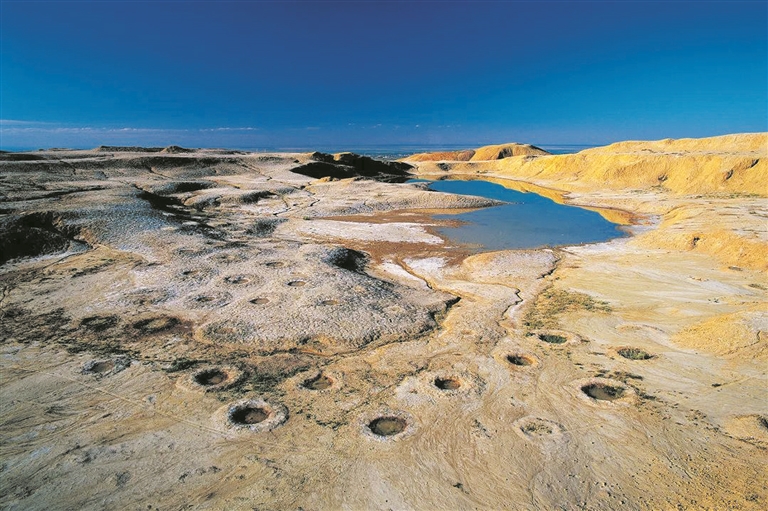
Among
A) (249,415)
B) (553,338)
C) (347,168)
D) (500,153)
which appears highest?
(500,153)

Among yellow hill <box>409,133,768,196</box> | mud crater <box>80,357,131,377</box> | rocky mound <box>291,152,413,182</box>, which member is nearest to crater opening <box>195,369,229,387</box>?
mud crater <box>80,357,131,377</box>

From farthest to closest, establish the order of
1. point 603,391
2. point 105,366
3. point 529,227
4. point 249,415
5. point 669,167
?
point 669,167
point 529,227
point 105,366
point 603,391
point 249,415

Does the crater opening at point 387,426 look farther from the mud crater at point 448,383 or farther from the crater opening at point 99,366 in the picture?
the crater opening at point 99,366

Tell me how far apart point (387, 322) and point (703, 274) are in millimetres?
12378

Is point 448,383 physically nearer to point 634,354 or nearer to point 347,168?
point 634,354

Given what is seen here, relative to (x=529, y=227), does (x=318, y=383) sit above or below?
below

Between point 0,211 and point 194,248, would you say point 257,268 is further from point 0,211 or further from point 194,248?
point 0,211

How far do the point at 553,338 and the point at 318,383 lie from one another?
6.22 metres

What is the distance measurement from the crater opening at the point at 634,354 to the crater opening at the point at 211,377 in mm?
9295

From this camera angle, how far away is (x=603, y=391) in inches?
346

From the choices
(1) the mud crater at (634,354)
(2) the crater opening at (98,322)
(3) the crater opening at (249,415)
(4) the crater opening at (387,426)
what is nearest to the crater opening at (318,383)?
(3) the crater opening at (249,415)

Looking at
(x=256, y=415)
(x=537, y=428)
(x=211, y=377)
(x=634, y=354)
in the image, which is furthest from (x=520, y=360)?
(x=211, y=377)

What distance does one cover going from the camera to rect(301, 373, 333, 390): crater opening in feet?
29.7

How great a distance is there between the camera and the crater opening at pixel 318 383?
904 centimetres
